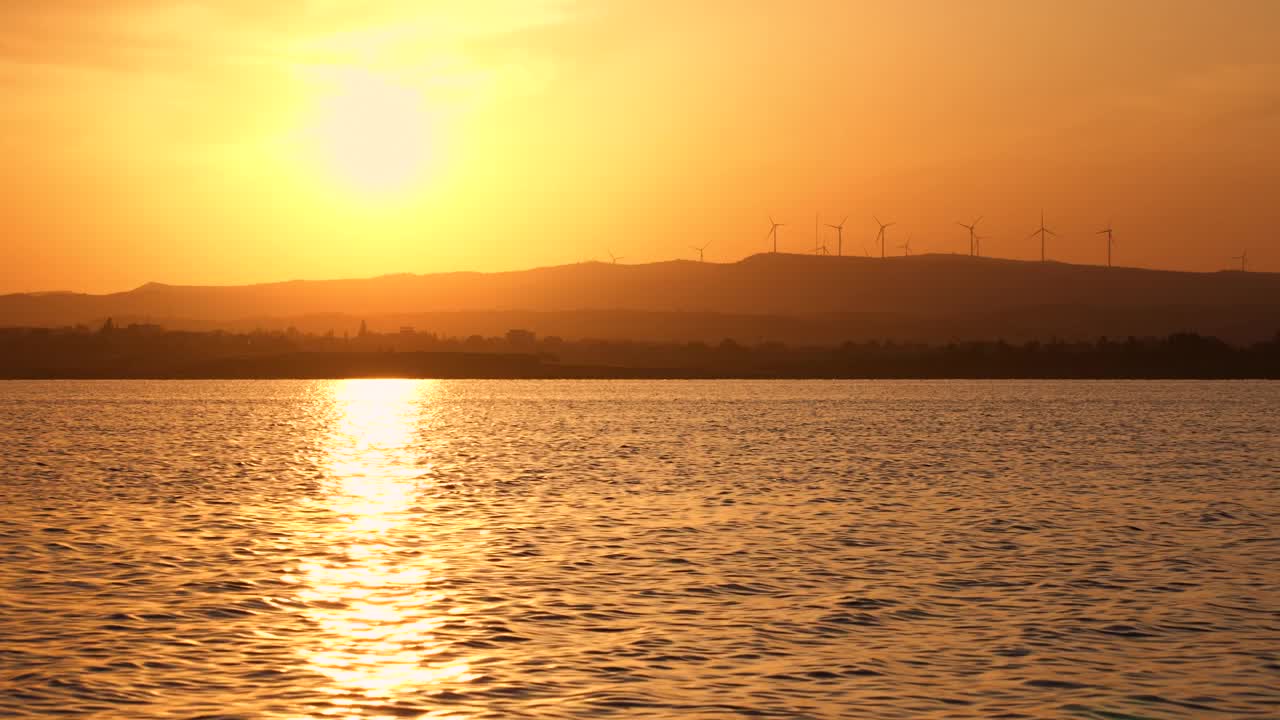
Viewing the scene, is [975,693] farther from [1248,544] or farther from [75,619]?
[1248,544]

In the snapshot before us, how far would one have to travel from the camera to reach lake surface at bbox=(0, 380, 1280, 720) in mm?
25781

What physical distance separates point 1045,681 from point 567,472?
57.4 m

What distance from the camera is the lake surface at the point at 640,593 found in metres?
25.8

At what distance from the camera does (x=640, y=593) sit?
36.8 metres

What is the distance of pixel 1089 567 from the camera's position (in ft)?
A: 138

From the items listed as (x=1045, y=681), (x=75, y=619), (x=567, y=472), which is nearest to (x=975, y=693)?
(x=1045, y=681)

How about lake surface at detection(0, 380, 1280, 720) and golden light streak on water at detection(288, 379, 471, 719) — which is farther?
golden light streak on water at detection(288, 379, 471, 719)

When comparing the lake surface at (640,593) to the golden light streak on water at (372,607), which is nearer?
the lake surface at (640,593)

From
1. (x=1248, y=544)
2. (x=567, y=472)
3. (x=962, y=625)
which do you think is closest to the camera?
(x=962, y=625)

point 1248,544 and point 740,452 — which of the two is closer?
point 1248,544

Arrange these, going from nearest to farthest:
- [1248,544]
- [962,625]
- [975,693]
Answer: [975,693], [962,625], [1248,544]

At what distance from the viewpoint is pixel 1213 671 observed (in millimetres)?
27578

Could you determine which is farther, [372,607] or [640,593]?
[640,593]

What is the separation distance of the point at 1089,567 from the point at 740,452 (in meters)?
62.8
